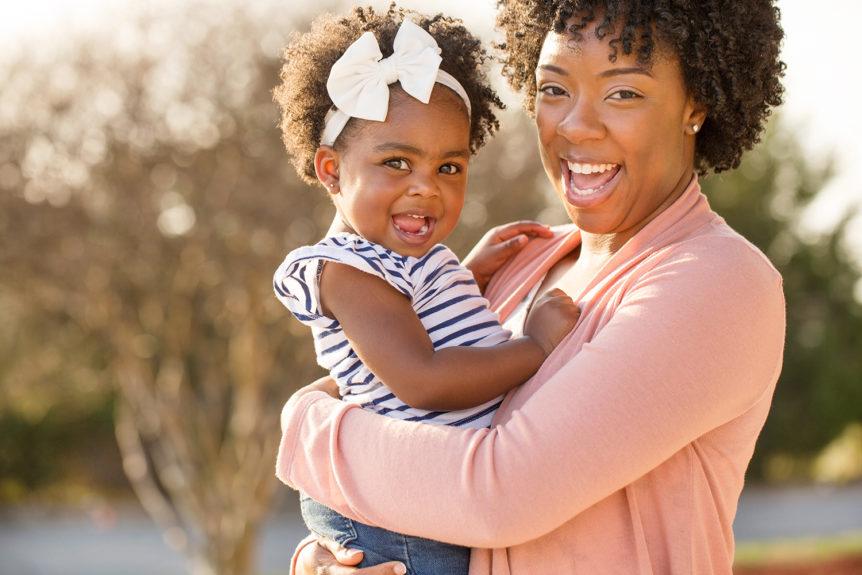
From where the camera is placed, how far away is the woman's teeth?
2652 mm

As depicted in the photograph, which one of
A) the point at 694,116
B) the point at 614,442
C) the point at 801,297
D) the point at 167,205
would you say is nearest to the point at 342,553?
the point at 614,442

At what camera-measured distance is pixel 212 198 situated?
1125 cm

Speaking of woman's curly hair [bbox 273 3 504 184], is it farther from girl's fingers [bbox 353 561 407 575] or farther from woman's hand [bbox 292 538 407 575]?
girl's fingers [bbox 353 561 407 575]

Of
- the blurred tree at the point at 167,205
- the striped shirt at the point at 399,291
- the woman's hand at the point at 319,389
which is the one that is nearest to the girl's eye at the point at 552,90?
the striped shirt at the point at 399,291

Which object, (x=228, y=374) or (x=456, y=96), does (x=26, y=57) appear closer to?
(x=228, y=374)

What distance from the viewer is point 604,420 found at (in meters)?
2.13

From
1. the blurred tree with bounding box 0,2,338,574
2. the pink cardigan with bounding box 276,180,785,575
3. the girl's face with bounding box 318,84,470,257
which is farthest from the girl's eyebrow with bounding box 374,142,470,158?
the blurred tree with bounding box 0,2,338,574

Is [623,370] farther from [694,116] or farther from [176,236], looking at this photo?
[176,236]

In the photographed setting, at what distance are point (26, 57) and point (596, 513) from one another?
32.2 feet

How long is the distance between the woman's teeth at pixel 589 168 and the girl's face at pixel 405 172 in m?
0.30

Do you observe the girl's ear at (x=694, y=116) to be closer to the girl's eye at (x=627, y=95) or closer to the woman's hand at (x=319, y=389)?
the girl's eye at (x=627, y=95)

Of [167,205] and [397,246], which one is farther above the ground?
[167,205]

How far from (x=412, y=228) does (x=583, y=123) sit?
504mm

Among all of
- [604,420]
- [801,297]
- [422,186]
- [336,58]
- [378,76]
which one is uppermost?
[801,297]
